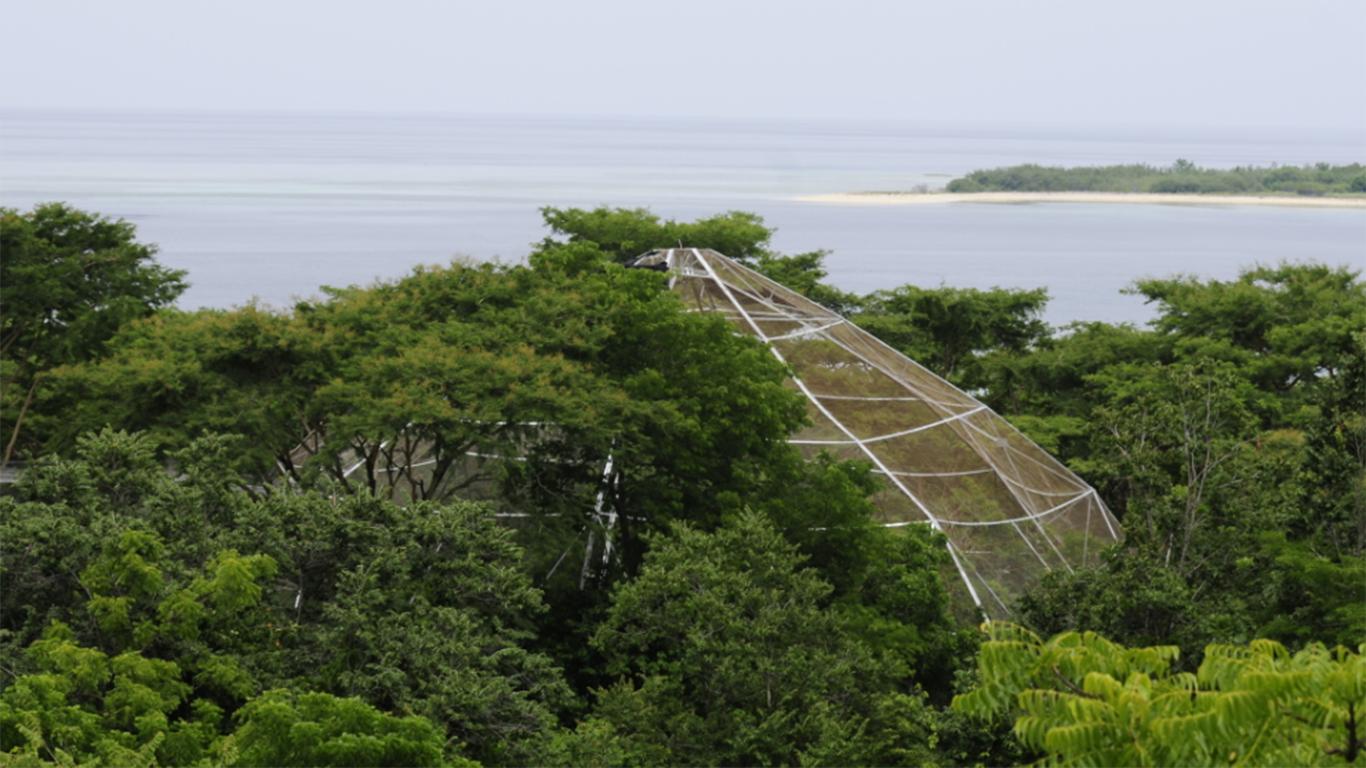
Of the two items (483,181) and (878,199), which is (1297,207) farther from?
(483,181)

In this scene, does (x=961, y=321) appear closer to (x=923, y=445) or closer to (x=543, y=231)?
(x=923, y=445)

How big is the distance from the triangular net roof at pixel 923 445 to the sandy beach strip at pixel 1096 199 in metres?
114

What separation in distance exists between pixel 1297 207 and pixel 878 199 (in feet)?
130

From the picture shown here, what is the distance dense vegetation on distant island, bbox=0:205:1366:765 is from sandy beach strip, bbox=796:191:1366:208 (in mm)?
121796

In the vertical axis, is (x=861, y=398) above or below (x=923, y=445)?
above

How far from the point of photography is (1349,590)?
61.4ft

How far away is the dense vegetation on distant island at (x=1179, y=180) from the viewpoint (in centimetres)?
15738

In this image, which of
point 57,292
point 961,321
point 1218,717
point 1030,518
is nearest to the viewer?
point 1218,717

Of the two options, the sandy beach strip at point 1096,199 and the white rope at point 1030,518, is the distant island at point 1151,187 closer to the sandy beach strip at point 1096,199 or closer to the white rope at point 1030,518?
the sandy beach strip at point 1096,199

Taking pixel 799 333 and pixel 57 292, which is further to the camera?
pixel 799 333

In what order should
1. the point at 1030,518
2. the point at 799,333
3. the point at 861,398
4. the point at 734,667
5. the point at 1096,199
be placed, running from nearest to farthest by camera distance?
the point at 734,667 < the point at 1030,518 < the point at 861,398 < the point at 799,333 < the point at 1096,199

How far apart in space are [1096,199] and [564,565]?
152m

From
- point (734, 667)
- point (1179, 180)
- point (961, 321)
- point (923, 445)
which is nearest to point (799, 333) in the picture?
point (923, 445)

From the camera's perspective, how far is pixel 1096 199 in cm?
16825
